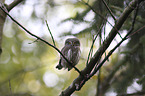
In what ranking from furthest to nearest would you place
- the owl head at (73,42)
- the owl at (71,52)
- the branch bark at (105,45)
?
the owl head at (73,42)
the owl at (71,52)
the branch bark at (105,45)

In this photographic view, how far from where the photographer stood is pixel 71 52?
3840 mm

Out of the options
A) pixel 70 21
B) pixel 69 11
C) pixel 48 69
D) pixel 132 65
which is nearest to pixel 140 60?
pixel 132 65

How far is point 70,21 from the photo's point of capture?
156 inches

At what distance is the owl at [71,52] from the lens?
3746 mm

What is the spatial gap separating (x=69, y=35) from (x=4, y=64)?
14.7ft

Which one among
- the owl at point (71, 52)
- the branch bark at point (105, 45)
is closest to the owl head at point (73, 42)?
the owl at point (71, 52)

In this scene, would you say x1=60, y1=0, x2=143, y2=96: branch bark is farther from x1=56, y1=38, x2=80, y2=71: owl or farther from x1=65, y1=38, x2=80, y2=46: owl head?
x1=65, y1=38, x2=80, y2=46: owl head

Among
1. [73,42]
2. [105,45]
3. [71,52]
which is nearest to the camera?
[105,45]

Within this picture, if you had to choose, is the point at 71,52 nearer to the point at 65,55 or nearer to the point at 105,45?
the point at 65,55

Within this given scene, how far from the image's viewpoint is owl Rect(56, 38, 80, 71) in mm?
3746

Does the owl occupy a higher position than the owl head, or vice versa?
the owl head

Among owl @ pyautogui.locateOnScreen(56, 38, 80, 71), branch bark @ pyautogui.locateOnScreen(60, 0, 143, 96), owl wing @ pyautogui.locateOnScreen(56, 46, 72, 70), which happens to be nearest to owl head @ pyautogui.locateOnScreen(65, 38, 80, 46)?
owl @ pyautogui.locateOnScreen(56, 38, 80, 71)

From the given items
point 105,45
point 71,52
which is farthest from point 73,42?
point 105,45

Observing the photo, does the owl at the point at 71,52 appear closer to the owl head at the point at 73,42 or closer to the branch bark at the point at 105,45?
the owl head at the point at 73,42
